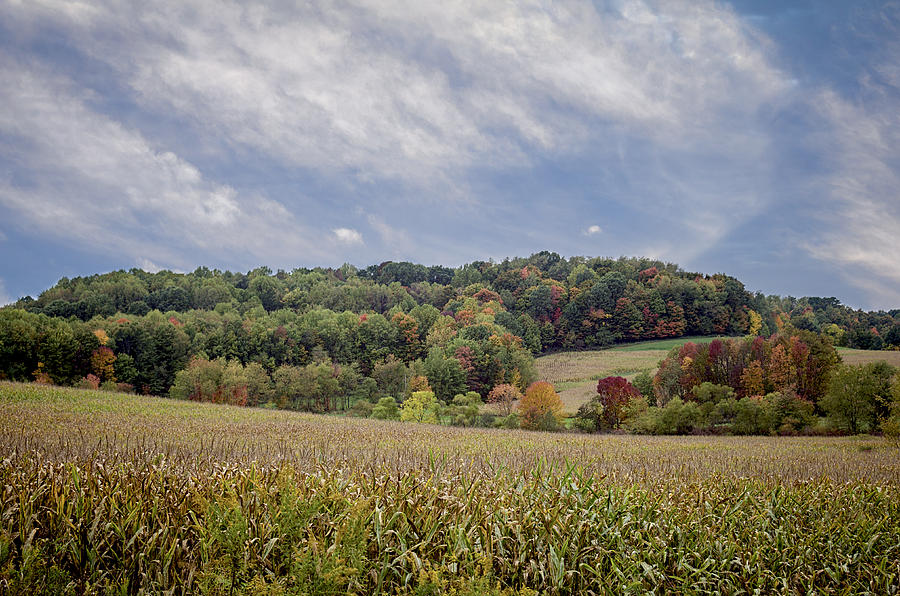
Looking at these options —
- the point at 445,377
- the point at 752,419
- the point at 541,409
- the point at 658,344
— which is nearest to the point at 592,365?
the point at 658,344

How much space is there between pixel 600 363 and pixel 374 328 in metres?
38.6

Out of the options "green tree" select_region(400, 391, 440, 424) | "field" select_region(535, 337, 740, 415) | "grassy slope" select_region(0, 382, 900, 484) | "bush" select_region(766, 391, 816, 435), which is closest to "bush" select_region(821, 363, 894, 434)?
"bush" select_region(766, 391, 816, 435)

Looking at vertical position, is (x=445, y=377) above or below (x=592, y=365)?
below

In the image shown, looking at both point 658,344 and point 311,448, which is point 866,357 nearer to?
point 658,344

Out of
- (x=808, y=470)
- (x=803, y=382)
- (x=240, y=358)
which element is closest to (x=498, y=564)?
(x=808, y=470)

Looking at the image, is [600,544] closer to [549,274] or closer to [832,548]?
[832,548]

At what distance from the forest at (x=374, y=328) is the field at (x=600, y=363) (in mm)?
A: 4379

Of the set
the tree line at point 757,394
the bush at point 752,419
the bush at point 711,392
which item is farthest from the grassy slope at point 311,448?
the bush at point 711,392

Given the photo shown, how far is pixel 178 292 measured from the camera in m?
97.6

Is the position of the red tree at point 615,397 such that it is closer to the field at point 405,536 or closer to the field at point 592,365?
the field at point 592,365

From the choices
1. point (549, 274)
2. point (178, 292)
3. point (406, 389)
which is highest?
point (549, 274)

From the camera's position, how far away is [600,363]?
77375mm

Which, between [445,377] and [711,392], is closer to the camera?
[711,392]

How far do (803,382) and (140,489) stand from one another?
167 feet
